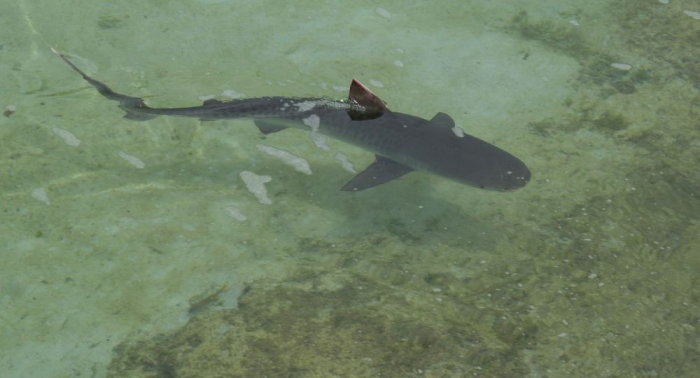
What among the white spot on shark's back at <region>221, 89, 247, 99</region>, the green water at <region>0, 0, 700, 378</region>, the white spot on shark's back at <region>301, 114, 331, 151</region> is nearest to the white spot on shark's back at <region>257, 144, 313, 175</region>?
the green water at <region>0, 0, 700, 378</region>

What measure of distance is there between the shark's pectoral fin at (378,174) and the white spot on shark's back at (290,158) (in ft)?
2.02

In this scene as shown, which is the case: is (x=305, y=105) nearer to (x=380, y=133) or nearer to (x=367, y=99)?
(x=367, y=99)

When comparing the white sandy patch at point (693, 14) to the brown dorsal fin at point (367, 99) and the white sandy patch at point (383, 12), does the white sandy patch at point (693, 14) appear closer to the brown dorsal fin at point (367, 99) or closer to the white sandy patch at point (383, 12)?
the white sandy patch at point (383, 12)

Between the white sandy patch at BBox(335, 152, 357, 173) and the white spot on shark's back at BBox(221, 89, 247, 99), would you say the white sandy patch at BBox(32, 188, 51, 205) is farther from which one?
the white sandy patch at BBox(335, 152, 357, 173)

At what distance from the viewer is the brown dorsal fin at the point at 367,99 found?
4617 millimetres

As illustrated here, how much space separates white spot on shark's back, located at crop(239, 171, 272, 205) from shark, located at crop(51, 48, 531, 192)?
362 mm

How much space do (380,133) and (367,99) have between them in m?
0.26

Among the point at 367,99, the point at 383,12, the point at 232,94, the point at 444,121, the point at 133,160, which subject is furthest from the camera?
the point at 383,12

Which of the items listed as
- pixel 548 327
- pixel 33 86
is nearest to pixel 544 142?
pixel 548 327

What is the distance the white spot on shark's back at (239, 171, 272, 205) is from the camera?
4840 millimetres

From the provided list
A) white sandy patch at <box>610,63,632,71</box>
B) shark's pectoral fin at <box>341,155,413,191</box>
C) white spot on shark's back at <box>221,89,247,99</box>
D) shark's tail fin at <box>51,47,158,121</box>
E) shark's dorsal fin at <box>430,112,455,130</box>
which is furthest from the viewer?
white sandy patch at <box>610,63,632,71</box>

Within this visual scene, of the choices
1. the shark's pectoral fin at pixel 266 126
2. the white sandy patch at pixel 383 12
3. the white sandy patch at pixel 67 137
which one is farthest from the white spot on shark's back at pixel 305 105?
the white sandy patch at pixel 383 12

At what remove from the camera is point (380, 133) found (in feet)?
15.1

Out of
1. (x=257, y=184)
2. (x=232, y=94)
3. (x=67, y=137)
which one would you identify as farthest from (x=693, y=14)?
(x=67, y=137)
